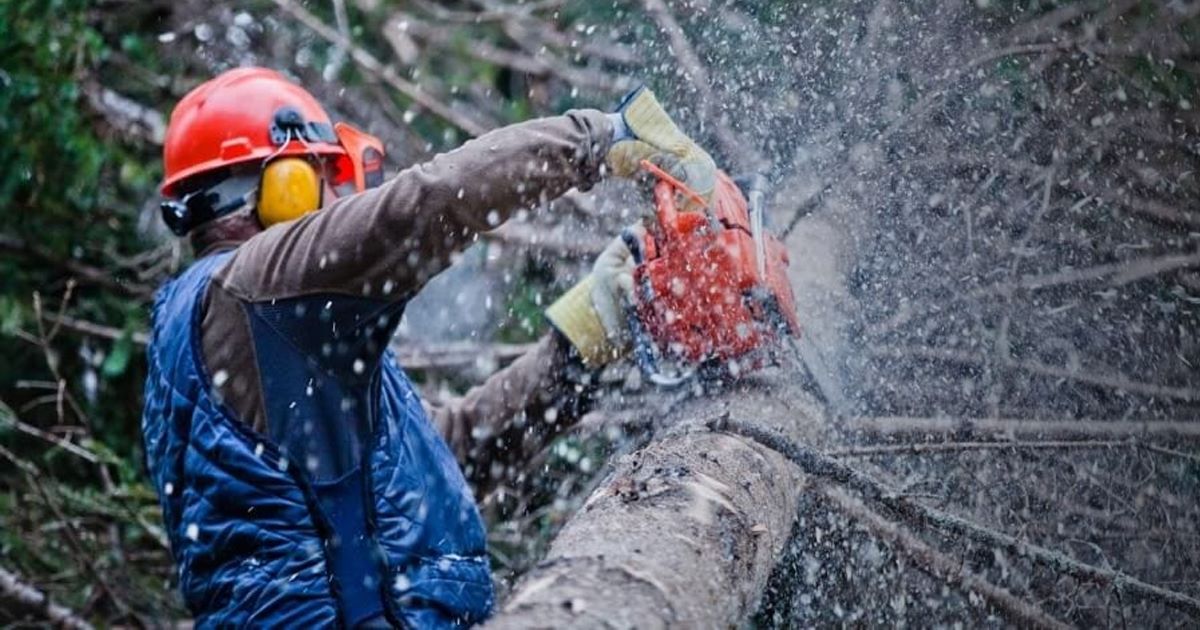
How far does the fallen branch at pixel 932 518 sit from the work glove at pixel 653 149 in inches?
25.3

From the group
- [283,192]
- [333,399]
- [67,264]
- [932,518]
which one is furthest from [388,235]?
[67,264]

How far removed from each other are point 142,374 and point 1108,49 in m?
4.44

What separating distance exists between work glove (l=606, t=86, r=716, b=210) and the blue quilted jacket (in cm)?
68

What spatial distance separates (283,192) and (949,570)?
1.90m

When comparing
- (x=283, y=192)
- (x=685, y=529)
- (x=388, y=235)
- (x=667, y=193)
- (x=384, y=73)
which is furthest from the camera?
(x=384, y=73)

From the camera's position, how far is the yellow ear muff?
2.98 m

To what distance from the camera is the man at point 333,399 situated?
101 inches

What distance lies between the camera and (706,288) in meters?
2.89

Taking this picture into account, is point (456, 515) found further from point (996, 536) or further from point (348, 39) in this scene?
point (348, 39)

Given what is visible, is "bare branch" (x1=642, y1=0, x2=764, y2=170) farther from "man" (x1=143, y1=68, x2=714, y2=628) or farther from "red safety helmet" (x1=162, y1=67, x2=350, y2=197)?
"red safety helmet" (x1=162, y1=67, x2=350, y2=197)

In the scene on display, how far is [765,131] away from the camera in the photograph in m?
4.05

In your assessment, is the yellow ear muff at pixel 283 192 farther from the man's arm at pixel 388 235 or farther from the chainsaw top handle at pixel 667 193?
the chainsaw top handle at pixel 667 193

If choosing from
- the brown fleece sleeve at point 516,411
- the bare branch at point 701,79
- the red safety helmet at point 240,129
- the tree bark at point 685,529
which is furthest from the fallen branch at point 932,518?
the bare branch at point 701,79

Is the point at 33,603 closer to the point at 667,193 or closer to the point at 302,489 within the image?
the point at 302,489
